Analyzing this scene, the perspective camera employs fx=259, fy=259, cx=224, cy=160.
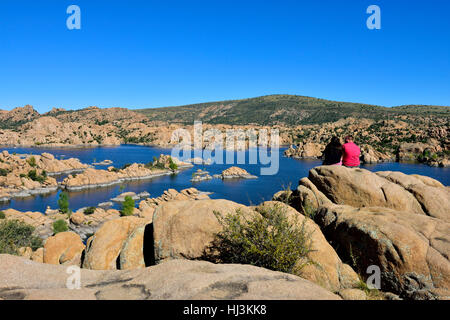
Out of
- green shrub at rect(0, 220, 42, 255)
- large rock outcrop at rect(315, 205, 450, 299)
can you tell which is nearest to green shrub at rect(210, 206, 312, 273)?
large rock outcrop at rect(315, 205, 450, 299)

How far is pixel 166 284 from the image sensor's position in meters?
4.55

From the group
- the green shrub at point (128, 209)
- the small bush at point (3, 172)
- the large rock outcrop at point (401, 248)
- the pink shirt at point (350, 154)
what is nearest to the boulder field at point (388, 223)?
the large rock outcrop at point (401, 248)

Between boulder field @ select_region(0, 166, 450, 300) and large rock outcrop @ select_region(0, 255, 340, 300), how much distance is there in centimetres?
2

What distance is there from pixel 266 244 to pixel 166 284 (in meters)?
2.49

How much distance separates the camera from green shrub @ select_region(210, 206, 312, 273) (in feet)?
19.4

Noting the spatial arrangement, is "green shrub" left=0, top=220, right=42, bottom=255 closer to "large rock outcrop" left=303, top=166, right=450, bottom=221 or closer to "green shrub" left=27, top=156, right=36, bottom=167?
"large rock outcrop" left=303, top=166, right=450, bottom=221

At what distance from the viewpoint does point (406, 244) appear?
21.1ft

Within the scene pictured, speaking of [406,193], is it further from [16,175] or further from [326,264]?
[16,175]

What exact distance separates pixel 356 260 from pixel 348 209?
178 centimetres

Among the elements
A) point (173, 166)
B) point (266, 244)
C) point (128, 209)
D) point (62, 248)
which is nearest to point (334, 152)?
point (266, 244)

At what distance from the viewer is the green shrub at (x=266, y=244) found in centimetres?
592

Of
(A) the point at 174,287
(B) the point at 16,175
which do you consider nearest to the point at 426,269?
(A) the point at 174,287

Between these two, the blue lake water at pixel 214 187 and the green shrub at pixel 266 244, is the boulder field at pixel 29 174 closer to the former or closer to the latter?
the blue lake water at pixel 214 187

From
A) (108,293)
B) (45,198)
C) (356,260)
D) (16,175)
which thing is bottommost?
(45,198)
